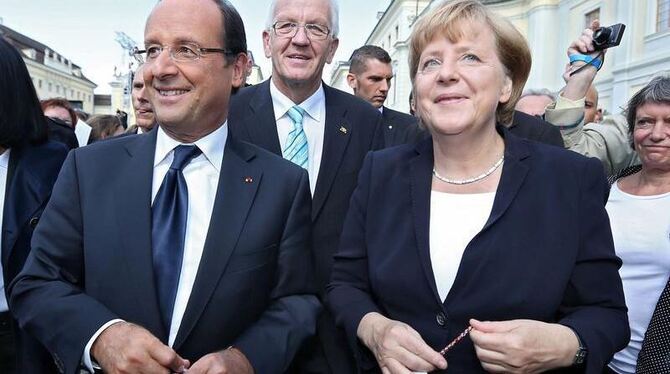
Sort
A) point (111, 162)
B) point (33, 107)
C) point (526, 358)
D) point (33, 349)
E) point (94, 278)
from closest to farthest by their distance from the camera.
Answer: point (526, 358), point (94, 278), point (111, 162), point (33, 349), point (33, 107)

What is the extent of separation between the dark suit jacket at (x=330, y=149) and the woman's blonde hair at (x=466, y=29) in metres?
0.92

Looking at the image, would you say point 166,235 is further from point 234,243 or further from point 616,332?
point 616,332

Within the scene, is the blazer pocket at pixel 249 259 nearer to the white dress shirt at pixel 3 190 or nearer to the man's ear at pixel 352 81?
the white dress shirt at pixel 3 190

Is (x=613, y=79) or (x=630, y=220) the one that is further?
(x=613, y=79)

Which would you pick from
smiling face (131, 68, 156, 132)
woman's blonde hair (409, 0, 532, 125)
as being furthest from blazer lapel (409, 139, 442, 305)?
smiling face (131, 68, 156, 132)

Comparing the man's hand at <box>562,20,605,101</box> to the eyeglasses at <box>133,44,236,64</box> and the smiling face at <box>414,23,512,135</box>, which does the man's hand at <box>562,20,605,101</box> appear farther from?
the eyeglasses at <box>133,44,236,64</box>

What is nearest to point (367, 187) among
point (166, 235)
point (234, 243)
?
point (234, 243)

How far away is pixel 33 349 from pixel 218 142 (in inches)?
44.0

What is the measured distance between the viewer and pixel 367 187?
2.23 m

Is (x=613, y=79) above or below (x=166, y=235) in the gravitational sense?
above

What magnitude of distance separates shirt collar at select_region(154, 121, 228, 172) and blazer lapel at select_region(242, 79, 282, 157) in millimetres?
764

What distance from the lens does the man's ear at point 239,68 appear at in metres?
2.18

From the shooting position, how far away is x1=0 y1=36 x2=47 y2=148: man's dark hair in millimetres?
2569

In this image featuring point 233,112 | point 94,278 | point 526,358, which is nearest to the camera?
point 526,358
